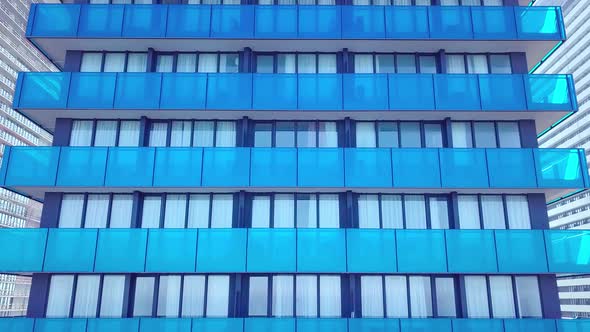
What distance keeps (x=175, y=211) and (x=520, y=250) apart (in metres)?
13.7

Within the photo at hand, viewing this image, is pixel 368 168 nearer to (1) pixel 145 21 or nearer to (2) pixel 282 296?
(2) pixel 282 296

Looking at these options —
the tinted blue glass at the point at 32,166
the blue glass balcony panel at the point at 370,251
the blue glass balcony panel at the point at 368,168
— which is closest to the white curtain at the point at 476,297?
the blue glass balcony panel at the point at 370,251

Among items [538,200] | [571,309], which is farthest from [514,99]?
[571,309]

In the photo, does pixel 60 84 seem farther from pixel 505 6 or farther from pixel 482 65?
pixel 505 6

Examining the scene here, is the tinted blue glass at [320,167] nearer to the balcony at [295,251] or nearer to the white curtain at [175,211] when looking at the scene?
the balcony at [295,251]

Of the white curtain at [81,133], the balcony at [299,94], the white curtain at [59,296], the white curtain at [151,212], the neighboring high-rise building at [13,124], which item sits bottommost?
the white curtain at [59,296]

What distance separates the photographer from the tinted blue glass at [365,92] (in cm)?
1642

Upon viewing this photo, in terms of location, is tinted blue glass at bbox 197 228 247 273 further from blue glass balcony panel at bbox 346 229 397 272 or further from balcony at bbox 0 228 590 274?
blue glass balcony panel at bbox 346 229 397 272

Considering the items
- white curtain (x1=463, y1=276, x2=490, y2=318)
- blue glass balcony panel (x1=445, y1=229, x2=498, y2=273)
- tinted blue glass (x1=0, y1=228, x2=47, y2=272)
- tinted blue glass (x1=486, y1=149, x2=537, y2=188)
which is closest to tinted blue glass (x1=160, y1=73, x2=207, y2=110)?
tinted blue glass (x1=0, y1=228, x2=47, y2=272)

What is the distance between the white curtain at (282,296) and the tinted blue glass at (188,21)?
10.9 metres

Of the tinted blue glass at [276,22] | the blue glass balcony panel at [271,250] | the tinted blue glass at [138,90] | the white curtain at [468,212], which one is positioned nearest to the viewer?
the blue glass balcony panel at [271,250]

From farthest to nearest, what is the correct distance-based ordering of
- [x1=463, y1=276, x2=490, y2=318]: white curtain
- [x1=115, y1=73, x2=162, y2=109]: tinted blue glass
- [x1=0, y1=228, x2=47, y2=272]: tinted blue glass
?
[x1=115, y1=73, x2=162, y2=109]: tinted blue glass < [x1=463, y1=276, x2=490, y2=318]: white curtain < [x1=0, y1=228, x2=47, y2=272]: tinted blue glass

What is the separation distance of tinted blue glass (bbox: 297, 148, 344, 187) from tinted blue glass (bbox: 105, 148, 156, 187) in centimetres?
601

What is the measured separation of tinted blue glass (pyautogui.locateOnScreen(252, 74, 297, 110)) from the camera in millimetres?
16484
